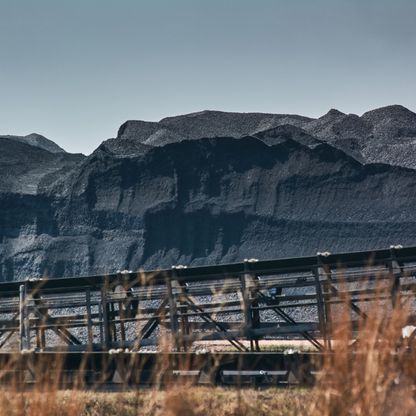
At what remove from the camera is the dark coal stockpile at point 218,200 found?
38.0 m

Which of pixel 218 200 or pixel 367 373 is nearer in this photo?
pixel 367 373

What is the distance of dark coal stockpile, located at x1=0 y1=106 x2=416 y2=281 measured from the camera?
38.0m

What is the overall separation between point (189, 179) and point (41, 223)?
949cm

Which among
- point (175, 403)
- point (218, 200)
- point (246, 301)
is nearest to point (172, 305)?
point (246, 301)

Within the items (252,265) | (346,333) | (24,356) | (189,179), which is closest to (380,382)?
(346,333)

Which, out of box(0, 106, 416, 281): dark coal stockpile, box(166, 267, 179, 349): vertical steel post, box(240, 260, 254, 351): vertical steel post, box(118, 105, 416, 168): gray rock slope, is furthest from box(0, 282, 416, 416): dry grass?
box(118, 105, 416, 168): gray rock slope

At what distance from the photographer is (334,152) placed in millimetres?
40312

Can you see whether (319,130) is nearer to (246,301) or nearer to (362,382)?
(246,301)

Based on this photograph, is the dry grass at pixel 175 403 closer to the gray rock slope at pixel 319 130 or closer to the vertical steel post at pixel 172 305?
the vertical steel post at pixel 172 305

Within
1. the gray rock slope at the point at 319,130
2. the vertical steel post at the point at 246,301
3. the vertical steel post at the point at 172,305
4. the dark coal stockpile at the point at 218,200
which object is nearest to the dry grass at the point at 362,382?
the vertical steel post at the point at 246,301

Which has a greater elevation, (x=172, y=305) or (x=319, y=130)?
(x=319, y=130)

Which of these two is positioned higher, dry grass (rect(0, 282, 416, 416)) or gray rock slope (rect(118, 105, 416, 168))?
gray rock slope (rect(118, 105, 416, 168))

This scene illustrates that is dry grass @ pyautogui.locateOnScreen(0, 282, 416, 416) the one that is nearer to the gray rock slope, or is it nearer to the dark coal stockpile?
the dark coal stockpile

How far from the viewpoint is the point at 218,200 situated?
136 feet
